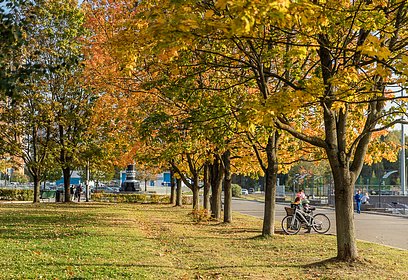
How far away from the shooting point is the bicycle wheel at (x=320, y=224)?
17.7 m

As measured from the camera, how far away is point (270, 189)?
1543 centimetres

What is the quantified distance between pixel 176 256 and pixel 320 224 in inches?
318

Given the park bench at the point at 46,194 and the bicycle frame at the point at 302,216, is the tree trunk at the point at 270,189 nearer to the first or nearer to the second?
the bicycle frame at the point at 302,216

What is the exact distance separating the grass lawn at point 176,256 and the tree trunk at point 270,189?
40 centimetres

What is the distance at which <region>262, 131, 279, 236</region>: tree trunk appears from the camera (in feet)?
49.6

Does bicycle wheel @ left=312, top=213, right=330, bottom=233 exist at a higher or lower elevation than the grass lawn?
higher

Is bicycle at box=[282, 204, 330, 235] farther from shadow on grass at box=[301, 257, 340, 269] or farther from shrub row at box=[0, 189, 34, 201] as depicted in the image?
shrub row at box=[0, 189, 34, 201]

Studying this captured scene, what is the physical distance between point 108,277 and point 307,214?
10.5 meters

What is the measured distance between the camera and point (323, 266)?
9.74 meters

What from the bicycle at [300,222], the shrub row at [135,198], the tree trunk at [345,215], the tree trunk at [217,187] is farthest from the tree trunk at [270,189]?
the shrub row at [135,198]

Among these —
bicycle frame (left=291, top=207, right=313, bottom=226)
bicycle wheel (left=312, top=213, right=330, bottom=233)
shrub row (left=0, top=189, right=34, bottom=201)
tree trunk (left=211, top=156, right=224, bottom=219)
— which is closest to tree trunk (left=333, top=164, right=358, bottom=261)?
bicycle frame (left=291, top=207, right=313, bottom=226)

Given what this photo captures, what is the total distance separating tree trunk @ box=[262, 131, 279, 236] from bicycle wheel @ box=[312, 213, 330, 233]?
2.96 meters

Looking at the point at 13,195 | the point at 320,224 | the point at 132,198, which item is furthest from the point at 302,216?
the point at 13,195

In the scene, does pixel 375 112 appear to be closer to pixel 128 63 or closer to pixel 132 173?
pixel 128 63
